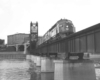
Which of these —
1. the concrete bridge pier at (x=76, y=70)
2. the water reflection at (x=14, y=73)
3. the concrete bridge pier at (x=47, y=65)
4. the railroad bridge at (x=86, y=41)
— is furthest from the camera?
the concrete bridge pier at (x=47, y=65)

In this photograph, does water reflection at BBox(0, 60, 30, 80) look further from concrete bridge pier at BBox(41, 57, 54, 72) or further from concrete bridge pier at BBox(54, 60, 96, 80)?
concrete bridge pier at BBox(54, 60, 96, 80)

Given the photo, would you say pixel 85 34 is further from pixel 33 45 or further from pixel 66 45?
pixel 33 45

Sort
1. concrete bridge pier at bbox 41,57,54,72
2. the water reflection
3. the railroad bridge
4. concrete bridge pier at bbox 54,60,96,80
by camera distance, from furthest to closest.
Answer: concrete bridge pier at bbox 41,57,54,72 → the water reflection → concrete bridge pier at bbox 54,60,96,80 → the railroad bridge

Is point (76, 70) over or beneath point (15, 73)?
over

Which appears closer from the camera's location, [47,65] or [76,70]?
[76,70]

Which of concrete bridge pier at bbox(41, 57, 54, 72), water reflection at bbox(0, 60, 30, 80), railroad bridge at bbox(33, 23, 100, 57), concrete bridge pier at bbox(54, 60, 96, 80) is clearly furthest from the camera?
concrete bridge pier at bbox(41, 57, 54, 72)

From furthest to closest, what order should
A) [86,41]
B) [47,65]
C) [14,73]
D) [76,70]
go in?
[47,65] < [14,73] < [76,70] < [86,41]

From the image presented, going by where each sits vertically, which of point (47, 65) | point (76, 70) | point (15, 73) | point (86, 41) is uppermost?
point (86, 41)

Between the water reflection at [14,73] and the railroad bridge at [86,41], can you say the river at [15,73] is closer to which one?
the water reflection at [14,73]

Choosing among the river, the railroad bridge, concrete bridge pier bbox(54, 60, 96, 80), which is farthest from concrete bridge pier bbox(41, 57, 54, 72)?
the railroad bridge

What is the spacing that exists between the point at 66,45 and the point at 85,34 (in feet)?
20.3

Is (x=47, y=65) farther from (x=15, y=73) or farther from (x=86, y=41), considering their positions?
(x=86, y=41)

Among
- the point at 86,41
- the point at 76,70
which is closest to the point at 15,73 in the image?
the point at 76,70

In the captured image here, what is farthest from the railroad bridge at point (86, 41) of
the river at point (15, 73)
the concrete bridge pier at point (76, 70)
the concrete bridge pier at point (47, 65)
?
the concrete bridge pier at point (47, 65)
